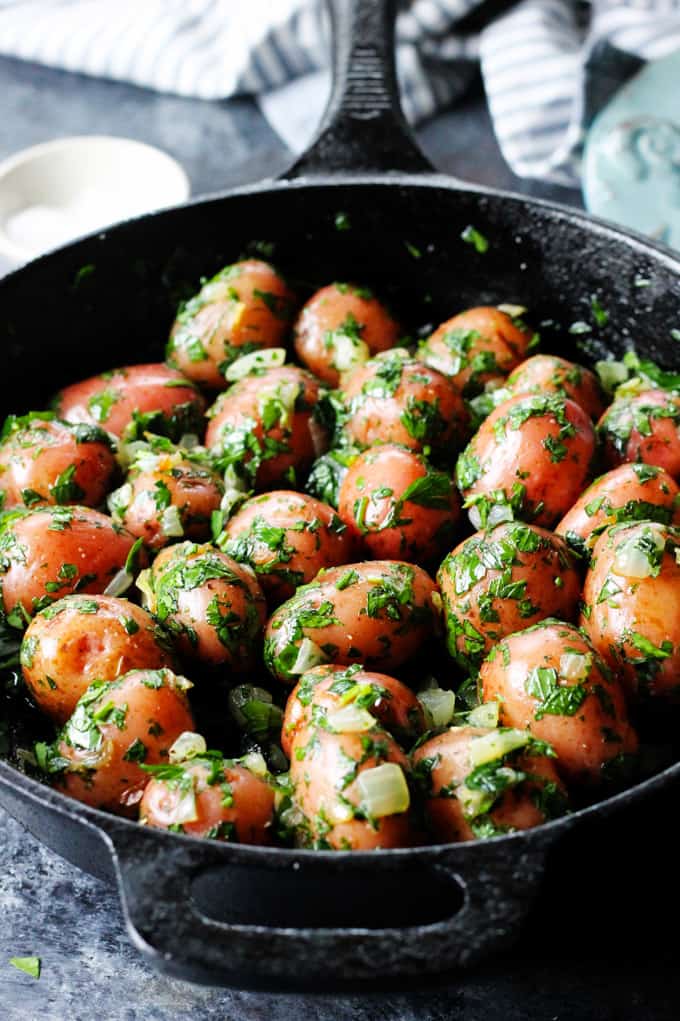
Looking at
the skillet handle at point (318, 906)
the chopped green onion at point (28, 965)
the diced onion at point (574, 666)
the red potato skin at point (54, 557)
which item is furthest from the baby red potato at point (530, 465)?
the chopped green onion at point (28, 965)

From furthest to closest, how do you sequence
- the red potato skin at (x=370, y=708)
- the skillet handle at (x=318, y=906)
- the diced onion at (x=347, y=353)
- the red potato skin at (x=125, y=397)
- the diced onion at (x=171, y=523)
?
the diced onion at (x=347, y=353), the red potato skin at (x=125, y=397), the diced onion at (x=171, y=523), the red potato skin at (x=370, y=708), the skillet handle at (x=318, y=906)

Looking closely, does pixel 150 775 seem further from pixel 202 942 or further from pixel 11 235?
pixel 11 235

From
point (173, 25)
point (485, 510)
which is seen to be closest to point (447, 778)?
point (485, 510)

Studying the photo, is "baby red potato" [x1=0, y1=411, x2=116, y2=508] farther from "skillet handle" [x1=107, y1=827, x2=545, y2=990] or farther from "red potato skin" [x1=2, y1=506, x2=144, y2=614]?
"skillet handle" [x1=107, y1=827, x2=545, y2=990]

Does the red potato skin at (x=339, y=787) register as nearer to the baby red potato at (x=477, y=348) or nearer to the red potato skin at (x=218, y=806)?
the red potato skin at (x=218, y=806)

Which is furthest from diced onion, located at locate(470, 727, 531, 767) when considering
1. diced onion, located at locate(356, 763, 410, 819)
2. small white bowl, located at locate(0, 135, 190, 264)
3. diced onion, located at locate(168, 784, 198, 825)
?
small white bowl, located at locate(0, 135, 190, 264)

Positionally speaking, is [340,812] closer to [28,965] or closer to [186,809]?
[186,809]
